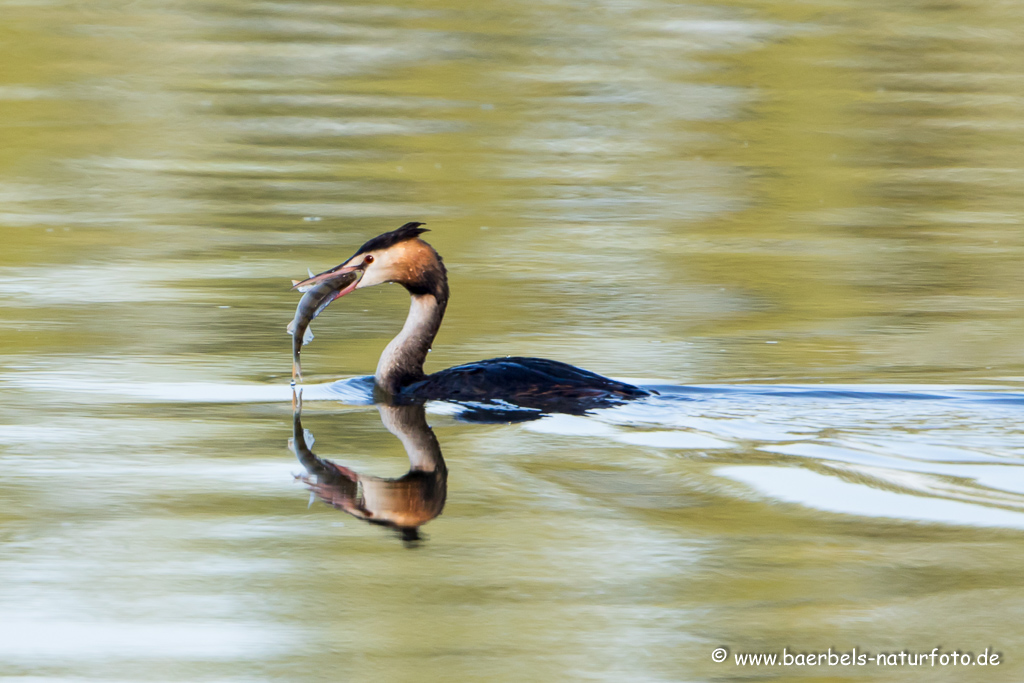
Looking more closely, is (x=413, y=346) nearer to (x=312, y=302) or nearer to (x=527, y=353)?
(x=312, y=302)

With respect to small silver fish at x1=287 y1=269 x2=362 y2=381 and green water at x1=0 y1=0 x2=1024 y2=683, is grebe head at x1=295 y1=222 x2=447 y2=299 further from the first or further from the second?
green water at x1=0 y1=0 x2=1024 y2=683

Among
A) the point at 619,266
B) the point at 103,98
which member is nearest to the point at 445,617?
the point at 619,266

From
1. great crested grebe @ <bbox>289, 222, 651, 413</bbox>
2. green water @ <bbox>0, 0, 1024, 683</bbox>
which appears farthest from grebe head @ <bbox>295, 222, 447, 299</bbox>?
green water @ <bbox>0, 0, 1024, 683</bbox>

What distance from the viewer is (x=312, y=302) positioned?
8039mm

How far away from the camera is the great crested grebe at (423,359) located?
763 cm

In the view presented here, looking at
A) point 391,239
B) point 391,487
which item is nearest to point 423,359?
point 391,239

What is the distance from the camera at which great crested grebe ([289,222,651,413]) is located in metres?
7.63

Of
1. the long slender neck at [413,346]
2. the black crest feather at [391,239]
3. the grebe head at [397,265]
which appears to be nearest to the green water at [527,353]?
the long slender neck at [413,346]

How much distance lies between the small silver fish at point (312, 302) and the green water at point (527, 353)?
0.25m

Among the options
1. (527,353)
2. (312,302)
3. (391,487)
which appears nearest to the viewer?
(391,487)

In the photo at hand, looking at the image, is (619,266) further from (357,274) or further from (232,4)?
(232,4)

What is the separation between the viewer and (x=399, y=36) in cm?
2286

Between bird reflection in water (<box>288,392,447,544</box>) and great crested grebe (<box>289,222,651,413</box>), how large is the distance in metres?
0.60

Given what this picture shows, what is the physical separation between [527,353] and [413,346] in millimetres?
777
